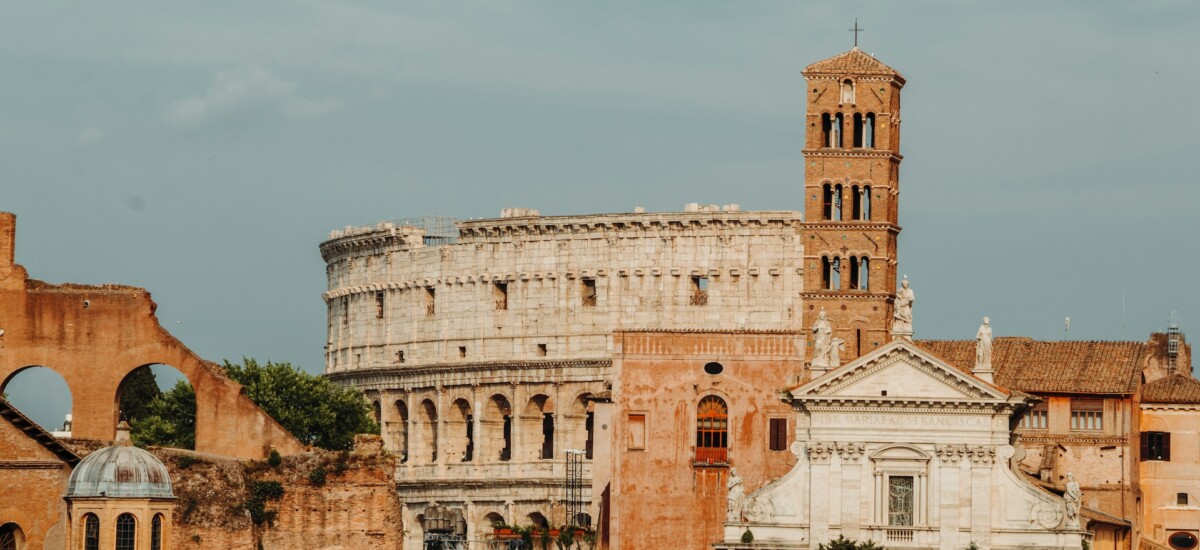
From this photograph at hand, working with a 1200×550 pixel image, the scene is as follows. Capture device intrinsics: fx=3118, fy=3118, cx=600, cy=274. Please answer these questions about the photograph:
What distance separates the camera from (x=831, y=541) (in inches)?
3140

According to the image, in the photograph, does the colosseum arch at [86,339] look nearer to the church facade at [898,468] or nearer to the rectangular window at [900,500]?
the church facade at [898,468]

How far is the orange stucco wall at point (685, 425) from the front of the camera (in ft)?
271

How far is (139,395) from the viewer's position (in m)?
126

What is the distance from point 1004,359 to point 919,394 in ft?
64.6

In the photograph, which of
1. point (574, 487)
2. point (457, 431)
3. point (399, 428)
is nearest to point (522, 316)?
point (457, 431)

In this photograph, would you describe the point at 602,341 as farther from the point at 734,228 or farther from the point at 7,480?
the point at 7,480

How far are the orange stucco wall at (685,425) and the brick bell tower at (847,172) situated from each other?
1914 centimetres

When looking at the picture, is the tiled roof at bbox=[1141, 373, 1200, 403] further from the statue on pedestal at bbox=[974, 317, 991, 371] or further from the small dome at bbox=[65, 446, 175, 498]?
the small dome at bbox=[65, 446, 175, 498]

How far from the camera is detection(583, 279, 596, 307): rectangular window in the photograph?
392 ft

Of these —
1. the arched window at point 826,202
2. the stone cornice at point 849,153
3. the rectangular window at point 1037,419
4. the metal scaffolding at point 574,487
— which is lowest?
the metal scaffolding at point 574,487

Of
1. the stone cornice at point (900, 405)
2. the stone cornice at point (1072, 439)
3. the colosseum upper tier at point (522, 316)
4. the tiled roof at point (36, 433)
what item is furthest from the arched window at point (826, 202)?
the tiled roof at point (36, 433)

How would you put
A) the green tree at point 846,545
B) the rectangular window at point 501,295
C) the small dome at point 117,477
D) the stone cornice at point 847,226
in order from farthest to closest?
the rectangular window at point 501,295, the stone cornice at point 847,226, the green tree at point 846,545, the small dome at point 117,477

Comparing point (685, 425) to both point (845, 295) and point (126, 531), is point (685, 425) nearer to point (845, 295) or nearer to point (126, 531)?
point (126, 531)

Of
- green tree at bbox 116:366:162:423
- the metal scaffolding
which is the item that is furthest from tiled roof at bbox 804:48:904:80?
green tree at bbox 116:366:162:423
